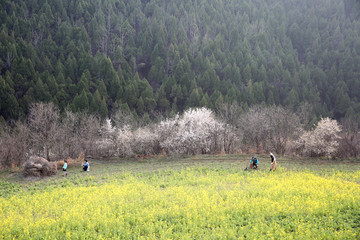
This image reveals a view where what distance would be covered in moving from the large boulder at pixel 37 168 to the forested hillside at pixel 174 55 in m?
51.5

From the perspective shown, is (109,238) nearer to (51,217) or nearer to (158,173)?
(51,217)

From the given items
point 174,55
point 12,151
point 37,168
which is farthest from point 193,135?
point 174,55

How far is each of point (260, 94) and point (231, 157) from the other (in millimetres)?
72108

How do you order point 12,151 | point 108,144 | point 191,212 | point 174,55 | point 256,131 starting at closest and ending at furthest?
point 191,212
point 12,151
point 108,144
point 256,131
point 174,55

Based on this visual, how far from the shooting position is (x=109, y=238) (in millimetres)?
13602

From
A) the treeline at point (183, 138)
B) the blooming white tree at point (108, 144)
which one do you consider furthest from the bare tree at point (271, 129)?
the blooming white tree at point (108, 144)

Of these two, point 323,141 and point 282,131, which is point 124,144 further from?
point 323,141

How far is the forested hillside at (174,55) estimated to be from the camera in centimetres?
9457

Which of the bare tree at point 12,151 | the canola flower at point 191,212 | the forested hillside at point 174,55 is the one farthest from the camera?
the forested hillside at point 174,55

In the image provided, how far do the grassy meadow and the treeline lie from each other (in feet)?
58.7

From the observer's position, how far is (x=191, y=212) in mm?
16953

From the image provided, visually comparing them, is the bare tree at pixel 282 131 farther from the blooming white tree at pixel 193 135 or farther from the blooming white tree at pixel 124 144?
the blooming white tree at pixel 124 144

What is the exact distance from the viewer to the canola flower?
1408 centimetres

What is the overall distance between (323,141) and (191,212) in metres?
31.1
